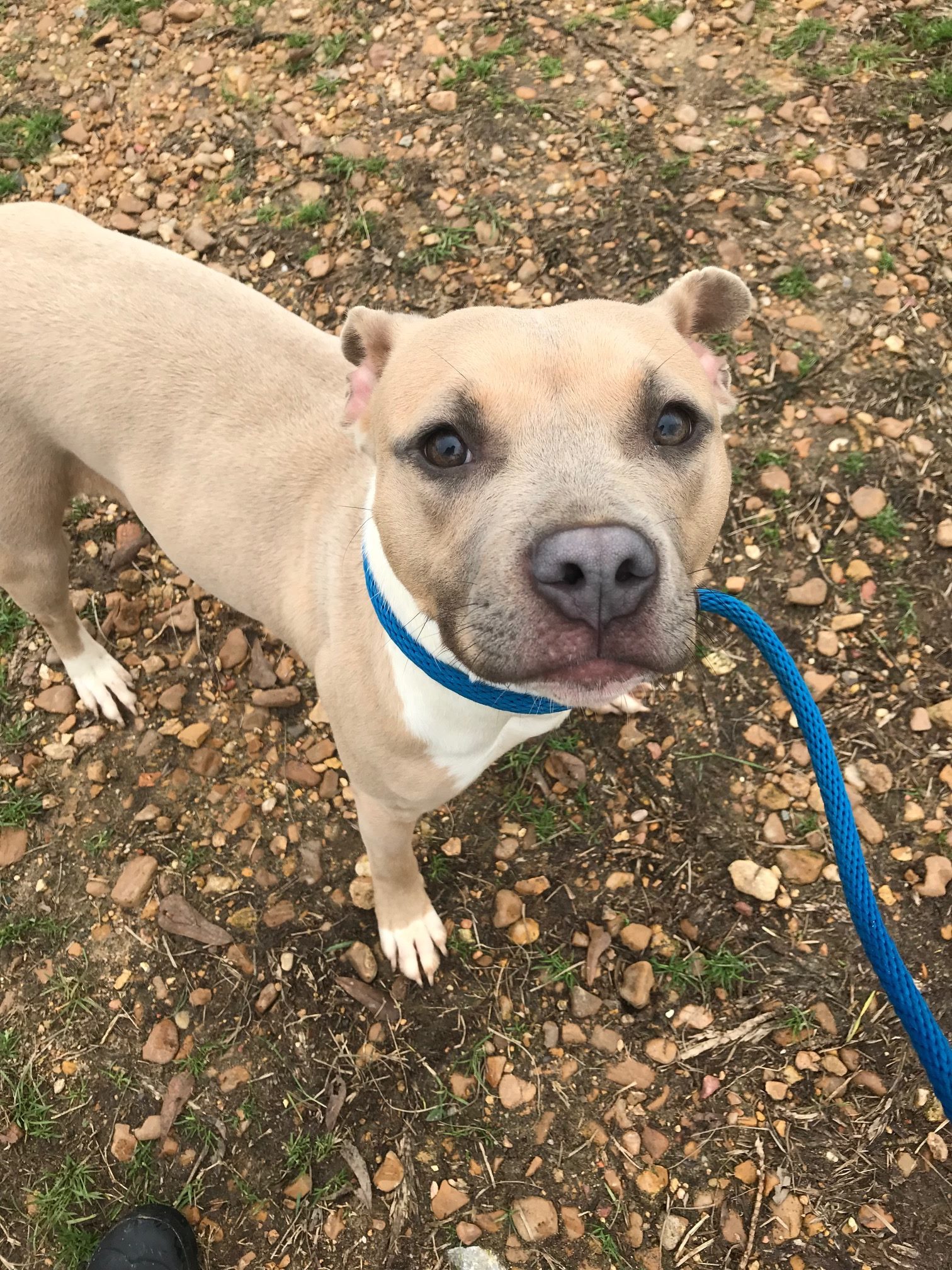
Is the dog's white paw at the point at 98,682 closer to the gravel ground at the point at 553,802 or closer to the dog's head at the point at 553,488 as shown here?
the gravel ground at the point at 553,802

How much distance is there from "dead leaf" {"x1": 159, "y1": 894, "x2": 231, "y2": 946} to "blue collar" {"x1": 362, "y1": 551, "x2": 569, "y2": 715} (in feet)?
6.24

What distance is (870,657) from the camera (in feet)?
11.9

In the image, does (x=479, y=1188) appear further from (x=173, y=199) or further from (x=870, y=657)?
(x=173, y=199)

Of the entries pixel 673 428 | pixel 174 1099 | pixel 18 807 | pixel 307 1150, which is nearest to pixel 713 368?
pixel 673 428

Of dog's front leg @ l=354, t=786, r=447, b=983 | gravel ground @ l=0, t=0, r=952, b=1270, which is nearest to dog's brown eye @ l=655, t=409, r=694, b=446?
dog's front leg @ l=354, t=786, r=447, b=983

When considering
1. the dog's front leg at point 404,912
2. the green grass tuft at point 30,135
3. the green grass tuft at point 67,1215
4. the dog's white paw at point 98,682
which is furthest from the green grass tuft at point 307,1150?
the green grass tuft at point 30,135

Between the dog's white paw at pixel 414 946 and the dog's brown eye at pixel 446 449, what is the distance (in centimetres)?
195

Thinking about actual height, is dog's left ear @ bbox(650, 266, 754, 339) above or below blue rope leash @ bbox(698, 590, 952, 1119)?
above

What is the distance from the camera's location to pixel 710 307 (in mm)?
2586

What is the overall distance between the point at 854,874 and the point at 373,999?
1.94 m

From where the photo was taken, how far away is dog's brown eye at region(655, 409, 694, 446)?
2035mm

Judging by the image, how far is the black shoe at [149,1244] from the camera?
291cm

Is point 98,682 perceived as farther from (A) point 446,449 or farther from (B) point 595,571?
(B) point 595,571

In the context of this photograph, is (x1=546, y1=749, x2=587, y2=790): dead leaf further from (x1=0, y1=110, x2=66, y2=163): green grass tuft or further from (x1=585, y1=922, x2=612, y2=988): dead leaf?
(x1=0, y1=110, x2=66, y2=163): green grass tuft
